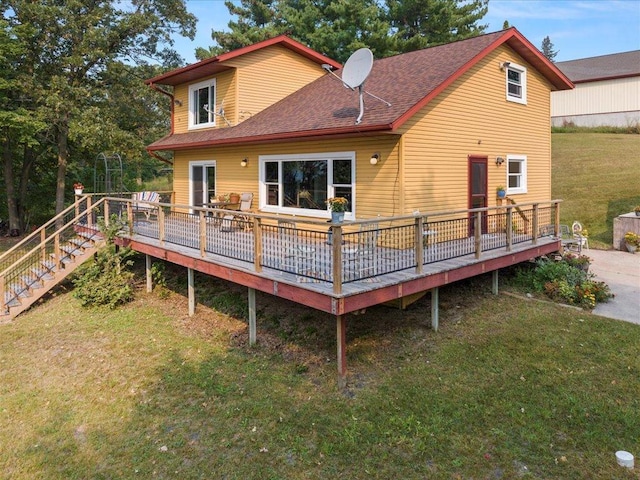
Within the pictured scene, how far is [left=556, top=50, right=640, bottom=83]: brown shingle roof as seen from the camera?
1225 inches

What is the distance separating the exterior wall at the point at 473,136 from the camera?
923 cm

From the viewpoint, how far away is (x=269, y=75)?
14.3 metres

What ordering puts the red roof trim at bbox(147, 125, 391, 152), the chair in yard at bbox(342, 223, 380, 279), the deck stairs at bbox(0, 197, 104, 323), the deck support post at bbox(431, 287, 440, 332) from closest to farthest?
the chair in yard at bbox(342, 223, 380, 279)
the deck support post at bbox(431, 287, 440, 332)
the red roof trim at bbox(147, 125, 391, 152)
the deck stairs at bbox(0, 197, 104, 323)

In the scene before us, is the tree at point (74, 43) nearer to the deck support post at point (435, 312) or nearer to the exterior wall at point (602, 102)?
the deck support post at point (435, 312)

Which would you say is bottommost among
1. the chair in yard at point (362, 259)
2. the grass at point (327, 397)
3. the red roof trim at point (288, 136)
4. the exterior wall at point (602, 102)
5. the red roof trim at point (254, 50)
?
the grass at point (327, 397)

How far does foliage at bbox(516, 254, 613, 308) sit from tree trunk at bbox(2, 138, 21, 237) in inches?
846

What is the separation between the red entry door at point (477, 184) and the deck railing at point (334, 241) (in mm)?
569

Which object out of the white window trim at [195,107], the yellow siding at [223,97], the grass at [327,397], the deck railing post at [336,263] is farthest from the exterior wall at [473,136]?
the white window trim at [195,107]

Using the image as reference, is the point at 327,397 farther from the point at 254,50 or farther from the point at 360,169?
the point at 254,50

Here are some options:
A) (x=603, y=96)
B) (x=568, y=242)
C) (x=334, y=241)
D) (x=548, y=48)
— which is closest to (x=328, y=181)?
(x=334, y=241)

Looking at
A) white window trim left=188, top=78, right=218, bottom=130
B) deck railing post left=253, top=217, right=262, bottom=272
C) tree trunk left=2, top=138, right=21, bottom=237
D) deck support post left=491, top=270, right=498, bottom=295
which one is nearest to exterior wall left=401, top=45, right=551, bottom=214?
deck support post left=491, top=270, right=498, bottom=295

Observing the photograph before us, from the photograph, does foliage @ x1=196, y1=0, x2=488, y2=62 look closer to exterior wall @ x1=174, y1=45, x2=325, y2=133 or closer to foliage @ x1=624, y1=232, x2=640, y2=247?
exterior wall @ x1=174, y1=45, x2=325, y2=133

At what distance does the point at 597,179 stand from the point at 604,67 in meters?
17.6

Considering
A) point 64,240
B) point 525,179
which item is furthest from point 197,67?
point 525,179
